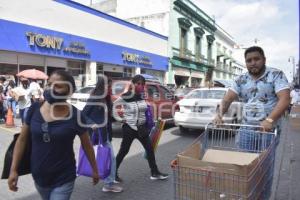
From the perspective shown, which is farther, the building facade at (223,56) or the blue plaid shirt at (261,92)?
the building facade at (223,56)

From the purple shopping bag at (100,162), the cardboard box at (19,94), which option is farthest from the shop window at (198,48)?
the purple shopping bag at (100,162)

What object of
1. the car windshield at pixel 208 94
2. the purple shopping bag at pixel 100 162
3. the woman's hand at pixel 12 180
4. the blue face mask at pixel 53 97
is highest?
the car windshield at pixel 208 94

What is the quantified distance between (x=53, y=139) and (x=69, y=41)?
17.2m

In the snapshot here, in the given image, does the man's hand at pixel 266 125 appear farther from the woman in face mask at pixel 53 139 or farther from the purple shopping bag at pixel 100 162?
the purple shopping bag at pixel 100 162

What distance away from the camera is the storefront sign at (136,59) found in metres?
25.3

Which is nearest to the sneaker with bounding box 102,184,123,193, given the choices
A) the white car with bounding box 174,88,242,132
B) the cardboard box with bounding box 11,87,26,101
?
the white car with bounding box 174,88,242,132

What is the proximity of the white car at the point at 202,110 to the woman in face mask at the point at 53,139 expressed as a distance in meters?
7.67

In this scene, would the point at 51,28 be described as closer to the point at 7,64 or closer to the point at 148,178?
the point at 7,64

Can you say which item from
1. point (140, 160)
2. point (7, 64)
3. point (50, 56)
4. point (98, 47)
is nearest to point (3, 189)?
point (140, 160)

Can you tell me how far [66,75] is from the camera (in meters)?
3.21

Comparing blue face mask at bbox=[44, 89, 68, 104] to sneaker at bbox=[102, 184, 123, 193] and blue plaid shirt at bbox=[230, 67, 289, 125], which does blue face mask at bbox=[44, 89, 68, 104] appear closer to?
blue plaid shirt at bbox=[230, 67, 289, 125]

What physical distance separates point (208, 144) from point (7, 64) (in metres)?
14.3

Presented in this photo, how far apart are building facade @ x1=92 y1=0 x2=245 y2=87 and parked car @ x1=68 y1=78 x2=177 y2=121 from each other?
→ 17.6 metres

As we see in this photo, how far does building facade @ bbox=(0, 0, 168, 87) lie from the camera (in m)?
16.5
